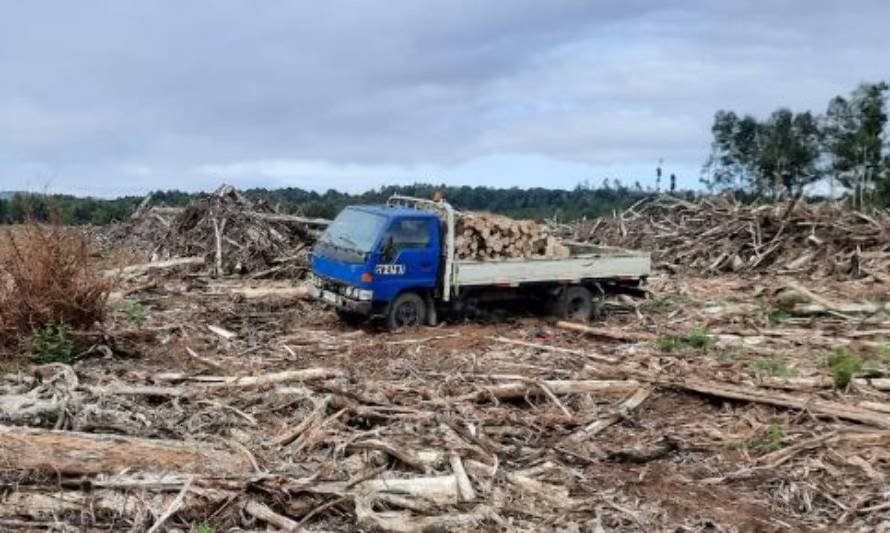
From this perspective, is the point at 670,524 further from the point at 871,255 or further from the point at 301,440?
the point at 871,255

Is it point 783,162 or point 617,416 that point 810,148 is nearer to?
point 783,162

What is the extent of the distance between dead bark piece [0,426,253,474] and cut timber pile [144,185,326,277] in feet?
46.4

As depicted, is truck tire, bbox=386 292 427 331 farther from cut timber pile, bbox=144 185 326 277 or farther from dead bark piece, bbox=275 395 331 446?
cut timber pile, bbox=144 185 326 277

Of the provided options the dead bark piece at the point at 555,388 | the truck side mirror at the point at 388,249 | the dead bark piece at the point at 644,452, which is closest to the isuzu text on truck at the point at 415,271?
the truck side mirror at the point at 388,249

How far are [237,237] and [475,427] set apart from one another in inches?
596

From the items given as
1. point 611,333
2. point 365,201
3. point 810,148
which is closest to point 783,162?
point 810,148

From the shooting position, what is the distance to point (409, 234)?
48.9 ft

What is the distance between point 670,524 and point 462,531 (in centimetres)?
172

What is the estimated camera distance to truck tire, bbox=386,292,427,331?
1504cm

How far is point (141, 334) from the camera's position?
44.0ft

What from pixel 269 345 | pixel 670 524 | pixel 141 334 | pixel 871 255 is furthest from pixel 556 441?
pixel 871 255

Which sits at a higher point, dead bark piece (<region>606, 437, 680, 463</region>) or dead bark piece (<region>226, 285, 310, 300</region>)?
dead bark piece (<region>226, 285, 310, 300</region>)

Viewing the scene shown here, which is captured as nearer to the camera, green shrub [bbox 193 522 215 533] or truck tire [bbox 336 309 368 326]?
green shrub [bbox 193 522 215 533]

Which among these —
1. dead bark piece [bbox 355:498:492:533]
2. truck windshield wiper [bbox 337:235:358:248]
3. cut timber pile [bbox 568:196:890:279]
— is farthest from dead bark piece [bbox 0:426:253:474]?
cut timber pile [bbox 568:196:890:279]
